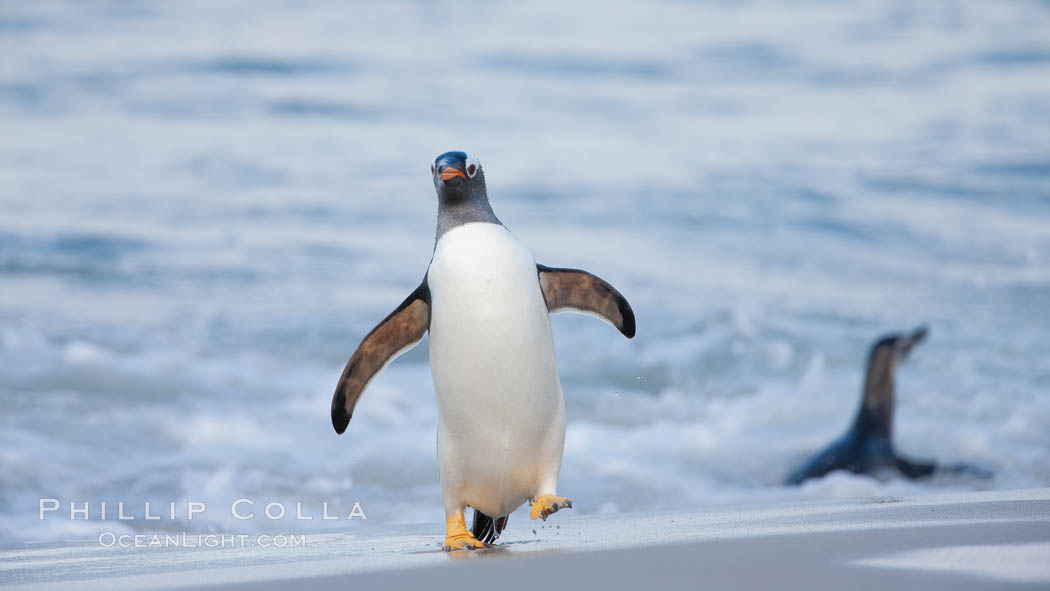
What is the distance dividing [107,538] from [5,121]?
37.9ft

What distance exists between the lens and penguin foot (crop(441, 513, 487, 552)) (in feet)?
10.0

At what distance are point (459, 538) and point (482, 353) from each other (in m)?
0.46

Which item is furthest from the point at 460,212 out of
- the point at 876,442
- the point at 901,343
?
the point at 901,343

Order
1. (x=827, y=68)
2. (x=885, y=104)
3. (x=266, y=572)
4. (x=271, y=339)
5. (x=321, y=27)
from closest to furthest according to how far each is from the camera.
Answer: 1. (x=266, y=572)
2. (x=271, y=339)
3. (x=885, y=104)
4. (x=827, y=68)
5. (x=321, y=27)

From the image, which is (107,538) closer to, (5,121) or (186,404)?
(186,404)

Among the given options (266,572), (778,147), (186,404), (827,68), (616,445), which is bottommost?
(266,572)

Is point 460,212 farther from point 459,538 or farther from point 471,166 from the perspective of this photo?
point 459,538

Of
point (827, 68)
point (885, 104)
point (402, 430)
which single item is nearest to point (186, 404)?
point (402, 430)

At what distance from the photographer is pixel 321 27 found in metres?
19.1

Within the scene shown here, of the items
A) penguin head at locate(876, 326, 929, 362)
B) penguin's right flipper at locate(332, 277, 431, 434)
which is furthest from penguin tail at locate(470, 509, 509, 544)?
penguin head at locate(876, 326, 929, 362)

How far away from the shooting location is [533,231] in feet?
37.7

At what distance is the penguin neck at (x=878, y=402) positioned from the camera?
637 centimetres

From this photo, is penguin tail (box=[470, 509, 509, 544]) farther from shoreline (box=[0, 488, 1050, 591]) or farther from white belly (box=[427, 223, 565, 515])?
white belly (box=[427, 223, 565, 515])

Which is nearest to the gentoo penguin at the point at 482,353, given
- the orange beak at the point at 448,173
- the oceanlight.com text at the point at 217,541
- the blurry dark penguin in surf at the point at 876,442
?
the orange beak at the point at 448,173
